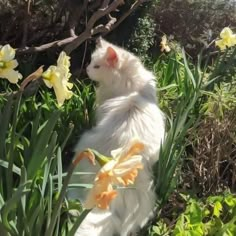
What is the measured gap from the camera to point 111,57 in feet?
11.1

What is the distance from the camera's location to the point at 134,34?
507 centimetres

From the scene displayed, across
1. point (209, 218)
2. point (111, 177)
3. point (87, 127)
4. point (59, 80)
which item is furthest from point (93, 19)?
point (111, 177)

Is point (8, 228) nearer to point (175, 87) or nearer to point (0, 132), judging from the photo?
point (0, 132)

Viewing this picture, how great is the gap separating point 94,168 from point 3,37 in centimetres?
258

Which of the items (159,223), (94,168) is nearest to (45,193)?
(94,168)

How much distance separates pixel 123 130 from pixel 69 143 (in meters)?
0.80

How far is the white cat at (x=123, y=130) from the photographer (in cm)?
274

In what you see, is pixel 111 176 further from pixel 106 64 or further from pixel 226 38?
pixel 226 38

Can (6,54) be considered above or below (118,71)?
above

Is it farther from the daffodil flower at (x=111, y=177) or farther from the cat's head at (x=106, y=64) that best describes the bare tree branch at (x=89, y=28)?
the daffodil flower at (x=111, y=177)

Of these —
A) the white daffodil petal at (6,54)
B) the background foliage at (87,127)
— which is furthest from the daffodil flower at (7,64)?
the background foliage at (87,127)

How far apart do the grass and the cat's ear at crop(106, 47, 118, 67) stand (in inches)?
18.1

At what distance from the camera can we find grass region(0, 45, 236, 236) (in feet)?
6.63


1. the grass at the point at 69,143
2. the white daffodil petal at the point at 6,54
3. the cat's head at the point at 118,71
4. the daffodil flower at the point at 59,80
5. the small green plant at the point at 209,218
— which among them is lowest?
the small green plant at the point at 209,218
